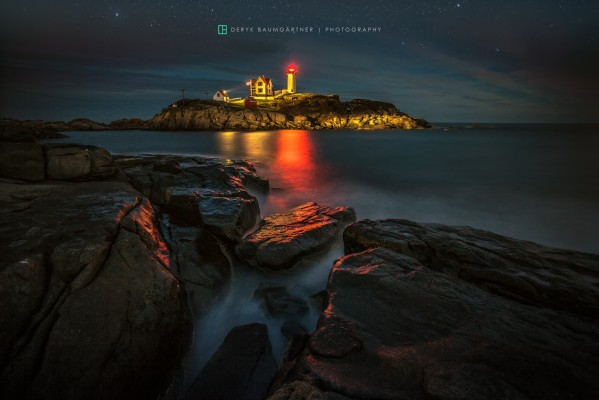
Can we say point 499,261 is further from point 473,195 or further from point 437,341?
point 473,195

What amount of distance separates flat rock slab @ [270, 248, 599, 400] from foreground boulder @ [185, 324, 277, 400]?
0.68 m

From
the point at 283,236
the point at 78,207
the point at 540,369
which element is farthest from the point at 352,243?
the point at 78,207

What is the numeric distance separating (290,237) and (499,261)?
3.54m

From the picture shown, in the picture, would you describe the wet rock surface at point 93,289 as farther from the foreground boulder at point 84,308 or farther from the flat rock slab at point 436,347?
the flat rock slab at point 436,347

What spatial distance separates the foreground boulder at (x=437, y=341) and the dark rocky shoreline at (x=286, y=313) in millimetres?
14

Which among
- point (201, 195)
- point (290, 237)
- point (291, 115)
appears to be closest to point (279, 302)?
point (290, 237)

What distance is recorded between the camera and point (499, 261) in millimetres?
4207

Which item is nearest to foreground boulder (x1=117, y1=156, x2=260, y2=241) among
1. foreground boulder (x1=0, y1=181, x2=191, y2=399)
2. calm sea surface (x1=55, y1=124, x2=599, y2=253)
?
foreground boulder (x1=0, y1=181, x2=191, y2=399)

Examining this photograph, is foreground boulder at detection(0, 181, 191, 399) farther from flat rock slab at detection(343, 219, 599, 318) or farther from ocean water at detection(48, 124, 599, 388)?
flat rock slab at detection(343, 219, 599, 318)

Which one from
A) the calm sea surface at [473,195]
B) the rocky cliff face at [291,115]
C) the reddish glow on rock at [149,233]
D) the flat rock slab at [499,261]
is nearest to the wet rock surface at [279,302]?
the flat rock slab at [499,261]

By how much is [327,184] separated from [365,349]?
10.3m

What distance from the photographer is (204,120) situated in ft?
233

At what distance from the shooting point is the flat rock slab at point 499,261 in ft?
11.7

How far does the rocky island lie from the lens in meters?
71.4
